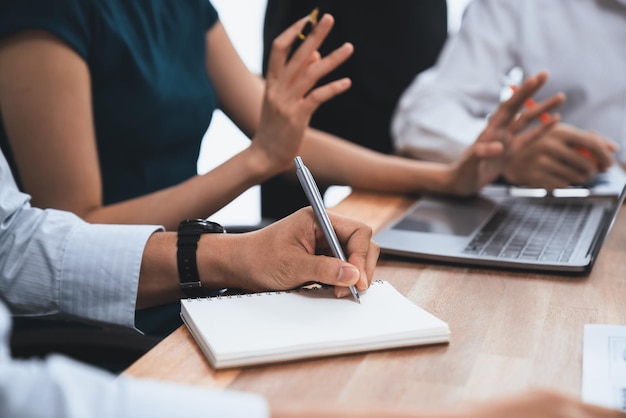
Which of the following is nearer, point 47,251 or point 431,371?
point 431,371

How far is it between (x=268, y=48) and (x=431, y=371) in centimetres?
139

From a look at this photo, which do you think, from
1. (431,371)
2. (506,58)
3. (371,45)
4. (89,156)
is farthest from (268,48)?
(431,371)

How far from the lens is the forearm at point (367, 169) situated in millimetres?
1405

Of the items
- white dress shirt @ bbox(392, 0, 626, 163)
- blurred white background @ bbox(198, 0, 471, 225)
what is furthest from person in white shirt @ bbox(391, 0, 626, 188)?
blurred white background @ bbox(198, 0, 471, 225)

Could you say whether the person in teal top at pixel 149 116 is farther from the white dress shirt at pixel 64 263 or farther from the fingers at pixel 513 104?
the white dress shirt at pixel 64 263

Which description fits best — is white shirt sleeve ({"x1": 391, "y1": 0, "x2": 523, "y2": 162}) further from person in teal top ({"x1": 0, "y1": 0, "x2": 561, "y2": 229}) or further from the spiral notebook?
the spiral notebook

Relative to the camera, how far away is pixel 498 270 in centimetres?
99

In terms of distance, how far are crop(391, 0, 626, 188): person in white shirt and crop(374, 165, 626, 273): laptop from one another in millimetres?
405

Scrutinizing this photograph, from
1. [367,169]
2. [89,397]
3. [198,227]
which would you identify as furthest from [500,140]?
[89,397]

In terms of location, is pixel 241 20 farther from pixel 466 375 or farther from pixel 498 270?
pixel 466 375

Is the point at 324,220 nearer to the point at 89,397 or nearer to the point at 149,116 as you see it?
the point at 89,397

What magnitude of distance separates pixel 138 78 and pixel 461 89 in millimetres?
883

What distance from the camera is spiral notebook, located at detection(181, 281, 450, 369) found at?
70 cm

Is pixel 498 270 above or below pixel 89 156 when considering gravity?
below
